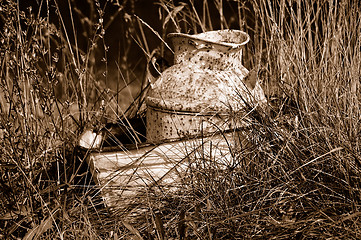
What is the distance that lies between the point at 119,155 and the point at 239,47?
68 cm

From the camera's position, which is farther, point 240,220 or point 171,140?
point 171,140

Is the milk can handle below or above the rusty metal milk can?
above

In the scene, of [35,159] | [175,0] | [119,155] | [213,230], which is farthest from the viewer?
[175,0]

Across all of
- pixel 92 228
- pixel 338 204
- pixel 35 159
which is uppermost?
pixel 35 159

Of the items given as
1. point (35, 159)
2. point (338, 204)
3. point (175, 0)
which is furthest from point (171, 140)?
point (175, 0)

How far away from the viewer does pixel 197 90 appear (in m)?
1.98

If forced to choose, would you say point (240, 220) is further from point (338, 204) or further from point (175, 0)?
point (175, 0)

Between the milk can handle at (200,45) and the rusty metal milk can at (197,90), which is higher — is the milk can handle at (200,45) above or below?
above

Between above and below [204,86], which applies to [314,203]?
below

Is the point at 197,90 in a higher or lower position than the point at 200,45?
lower

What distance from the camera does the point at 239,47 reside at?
80.8 inches

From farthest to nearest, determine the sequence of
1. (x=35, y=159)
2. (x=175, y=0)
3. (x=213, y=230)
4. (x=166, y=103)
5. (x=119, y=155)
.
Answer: (x=175, y=0)
(x=166, y=103)
(x=119, y=155)
(x=35, y=159)
(x=213, y=230)

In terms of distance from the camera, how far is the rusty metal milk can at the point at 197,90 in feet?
6.44

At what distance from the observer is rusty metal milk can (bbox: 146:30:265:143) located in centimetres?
196
